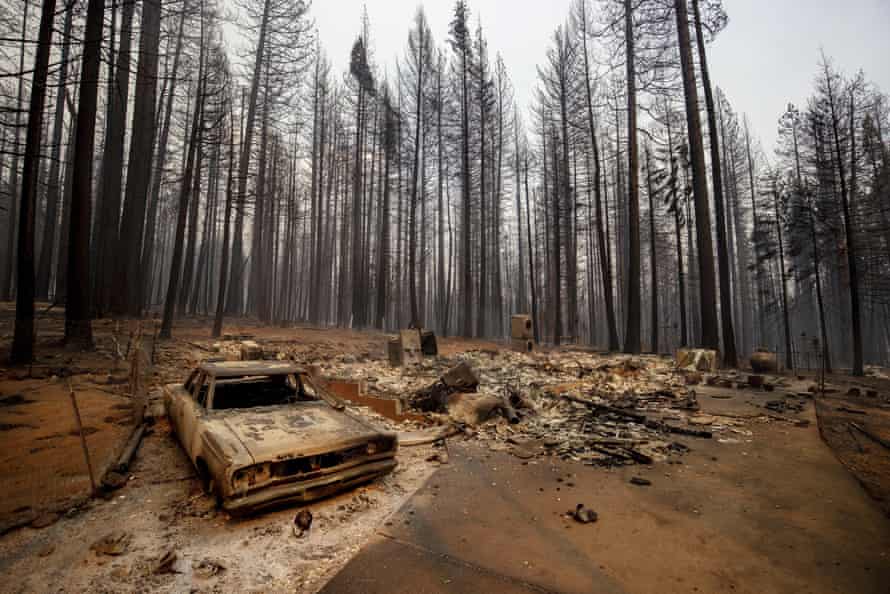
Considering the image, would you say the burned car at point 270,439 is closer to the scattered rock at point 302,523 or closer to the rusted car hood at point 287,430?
the rusted car hood at point 287,430

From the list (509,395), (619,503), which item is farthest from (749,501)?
(509,395)

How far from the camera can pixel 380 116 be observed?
84.6 feet

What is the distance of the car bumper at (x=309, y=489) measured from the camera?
309 cm

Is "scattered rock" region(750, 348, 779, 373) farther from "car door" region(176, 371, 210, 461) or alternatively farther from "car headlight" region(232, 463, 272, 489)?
"car door" region(176, 371, 210, 461)

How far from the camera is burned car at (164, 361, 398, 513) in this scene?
318cm

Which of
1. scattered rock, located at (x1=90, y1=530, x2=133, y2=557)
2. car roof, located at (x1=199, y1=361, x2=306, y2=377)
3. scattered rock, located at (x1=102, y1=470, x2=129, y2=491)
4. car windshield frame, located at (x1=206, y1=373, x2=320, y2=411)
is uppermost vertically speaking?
car roof, located at (x1=199, y1=361, x2=306, y2=377)

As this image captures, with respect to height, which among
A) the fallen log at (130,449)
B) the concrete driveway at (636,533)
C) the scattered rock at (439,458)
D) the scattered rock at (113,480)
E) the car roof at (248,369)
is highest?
the car roof at (248,369)

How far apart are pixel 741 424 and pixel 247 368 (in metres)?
7.63

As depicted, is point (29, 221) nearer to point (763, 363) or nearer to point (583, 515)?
point (583, 515)

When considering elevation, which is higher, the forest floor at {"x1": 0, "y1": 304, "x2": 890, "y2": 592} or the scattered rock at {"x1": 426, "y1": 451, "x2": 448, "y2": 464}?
the forest floor at {"x1": 0, "y1": 304, "x2": 890, "y2": 592}

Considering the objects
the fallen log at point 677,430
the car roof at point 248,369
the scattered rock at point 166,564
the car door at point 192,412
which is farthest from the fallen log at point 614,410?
the scattered rock at point 166,564

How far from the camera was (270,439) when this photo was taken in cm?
352

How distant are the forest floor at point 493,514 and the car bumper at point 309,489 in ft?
0.46

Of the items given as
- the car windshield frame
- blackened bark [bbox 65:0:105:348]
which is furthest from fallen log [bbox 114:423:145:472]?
Answer: blackened bark [bbox 65:0:105:348]
